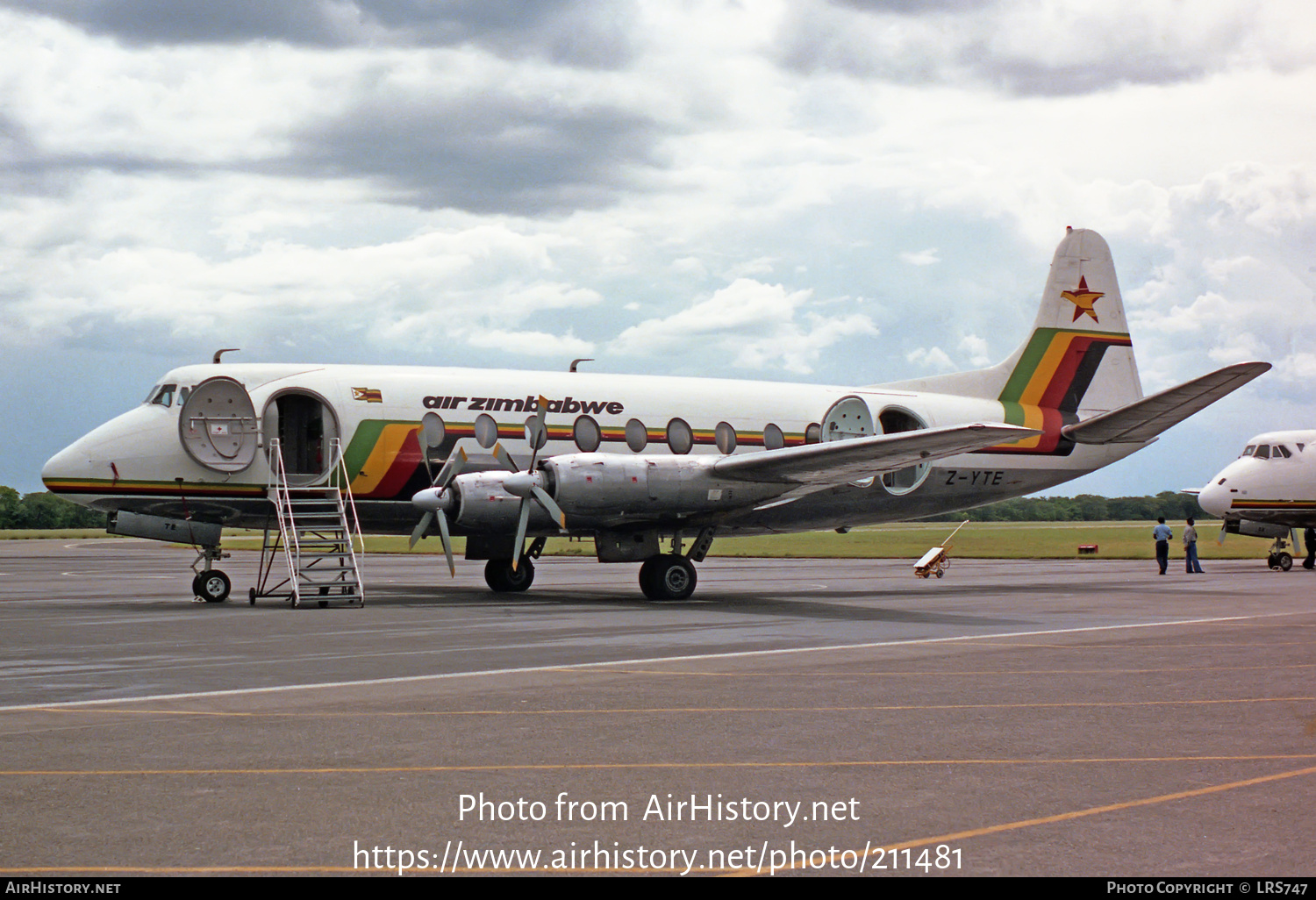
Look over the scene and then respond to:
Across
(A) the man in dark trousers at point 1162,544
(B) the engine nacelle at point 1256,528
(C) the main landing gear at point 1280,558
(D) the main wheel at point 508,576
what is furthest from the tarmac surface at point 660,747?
(B) the engine nacelle at point 1256,528

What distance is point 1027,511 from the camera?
143250 mm

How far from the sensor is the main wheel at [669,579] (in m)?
23.5

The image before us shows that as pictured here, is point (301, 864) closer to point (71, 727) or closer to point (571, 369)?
point (71, 727)

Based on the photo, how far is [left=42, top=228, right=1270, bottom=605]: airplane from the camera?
22047mm

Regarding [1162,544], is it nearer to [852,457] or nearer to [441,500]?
[852,457]

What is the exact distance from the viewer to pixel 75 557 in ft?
171

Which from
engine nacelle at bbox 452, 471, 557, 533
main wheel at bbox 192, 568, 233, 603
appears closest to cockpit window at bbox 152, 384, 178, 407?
main wheel at bbox 192, 568, 233, 603

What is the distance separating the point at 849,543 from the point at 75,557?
39.0 metres

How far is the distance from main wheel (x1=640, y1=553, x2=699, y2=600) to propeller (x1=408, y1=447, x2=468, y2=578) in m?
3.74

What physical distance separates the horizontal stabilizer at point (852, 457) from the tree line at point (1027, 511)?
9678 cm

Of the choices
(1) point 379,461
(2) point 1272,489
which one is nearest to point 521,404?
(1) point 379,461

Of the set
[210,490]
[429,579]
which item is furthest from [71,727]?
[429,579]

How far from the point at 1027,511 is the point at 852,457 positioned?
5026 inches

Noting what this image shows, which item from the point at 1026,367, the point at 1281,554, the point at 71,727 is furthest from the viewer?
the point at 1281,554
